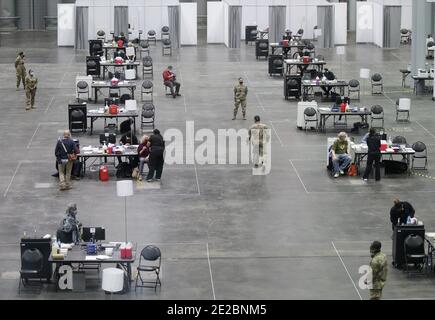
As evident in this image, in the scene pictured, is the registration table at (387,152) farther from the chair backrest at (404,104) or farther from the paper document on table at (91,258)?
the paper document on table at (91,258)

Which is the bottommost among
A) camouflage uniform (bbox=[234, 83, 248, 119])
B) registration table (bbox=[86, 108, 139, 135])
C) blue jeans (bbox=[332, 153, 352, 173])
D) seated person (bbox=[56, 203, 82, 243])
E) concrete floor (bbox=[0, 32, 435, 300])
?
concrete floor (bbox=[0, 32, 435, 300])

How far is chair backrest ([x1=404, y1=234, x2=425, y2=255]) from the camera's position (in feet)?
80.3

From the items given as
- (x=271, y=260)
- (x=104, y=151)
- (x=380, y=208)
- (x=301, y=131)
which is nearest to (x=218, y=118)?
(x=301, y=131)

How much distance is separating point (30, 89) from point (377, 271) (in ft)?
75.9

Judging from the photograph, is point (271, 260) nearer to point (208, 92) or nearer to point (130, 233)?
point (130, 233)

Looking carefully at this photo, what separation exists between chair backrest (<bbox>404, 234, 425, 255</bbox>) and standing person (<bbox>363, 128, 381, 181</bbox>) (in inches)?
305

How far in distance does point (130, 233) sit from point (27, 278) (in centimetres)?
419

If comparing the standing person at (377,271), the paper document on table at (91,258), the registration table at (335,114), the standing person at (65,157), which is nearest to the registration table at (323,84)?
the registration table at (335,114)

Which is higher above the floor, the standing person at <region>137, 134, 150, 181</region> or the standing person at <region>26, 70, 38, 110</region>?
the standing person at <region>26, 70, 38, 110</region>

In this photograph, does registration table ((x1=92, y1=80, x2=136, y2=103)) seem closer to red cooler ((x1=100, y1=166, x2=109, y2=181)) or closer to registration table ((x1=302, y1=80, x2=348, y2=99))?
registration table ((x1=302, y1=80, x2=348, y2=99))

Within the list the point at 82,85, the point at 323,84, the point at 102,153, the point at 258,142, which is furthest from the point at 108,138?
the point at 323,84

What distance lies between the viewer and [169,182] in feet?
106

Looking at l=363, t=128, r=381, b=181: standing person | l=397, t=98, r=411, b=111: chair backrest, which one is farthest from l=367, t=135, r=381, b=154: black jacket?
A: l=397, t=98, r=411, b=111: chair backrest

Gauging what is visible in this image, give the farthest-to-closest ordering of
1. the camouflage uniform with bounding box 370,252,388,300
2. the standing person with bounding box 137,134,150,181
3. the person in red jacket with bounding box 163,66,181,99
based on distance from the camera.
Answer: the person in red jacket with bounding box 163,66,181,99
the standing person with bounding box 137,134,150,181
the camouflage uniform with bounding box 370,252,388,300
